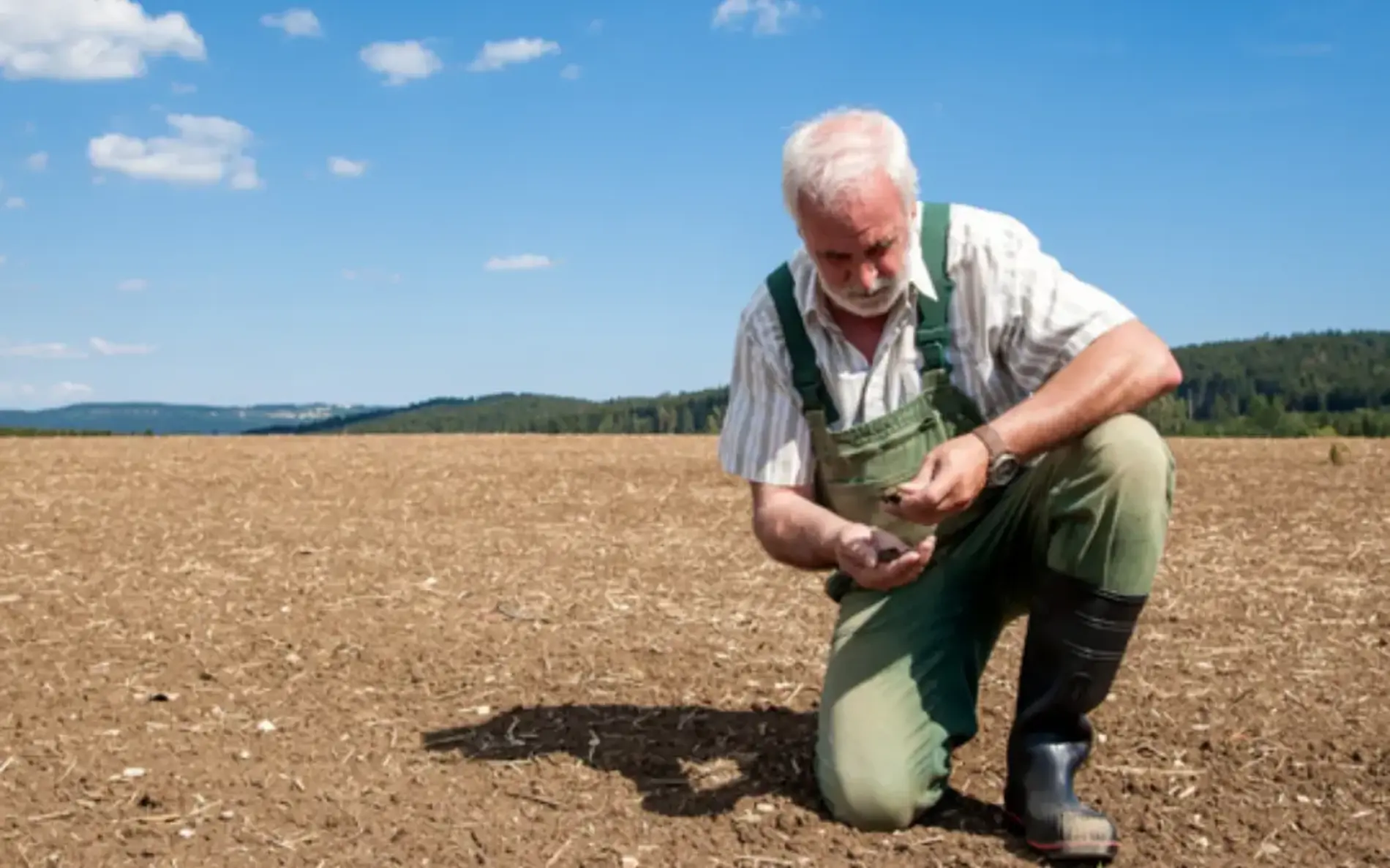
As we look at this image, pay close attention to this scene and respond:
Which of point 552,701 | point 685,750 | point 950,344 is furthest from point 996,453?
point 552,701

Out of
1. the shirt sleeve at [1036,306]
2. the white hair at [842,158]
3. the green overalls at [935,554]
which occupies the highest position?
the white hair at [842,158]

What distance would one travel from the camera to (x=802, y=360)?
3.36 metres

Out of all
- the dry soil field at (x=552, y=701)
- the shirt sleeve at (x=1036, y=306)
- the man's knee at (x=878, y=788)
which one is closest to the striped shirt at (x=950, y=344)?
the shirt sleeve at (x=1036, y=306)

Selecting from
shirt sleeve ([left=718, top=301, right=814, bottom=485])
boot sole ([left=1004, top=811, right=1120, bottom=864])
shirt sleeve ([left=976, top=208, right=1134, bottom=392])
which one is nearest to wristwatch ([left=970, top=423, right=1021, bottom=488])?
shirt sleeve ([left=976, top=208, right=1134, bottom=392])

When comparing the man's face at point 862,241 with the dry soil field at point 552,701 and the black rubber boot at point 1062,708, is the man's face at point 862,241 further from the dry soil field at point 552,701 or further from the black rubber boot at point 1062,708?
the dry soil field at point 552,701

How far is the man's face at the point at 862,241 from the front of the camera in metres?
3.01

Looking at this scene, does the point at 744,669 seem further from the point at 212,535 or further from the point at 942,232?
the point at 212,535

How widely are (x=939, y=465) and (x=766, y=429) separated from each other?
56 cm

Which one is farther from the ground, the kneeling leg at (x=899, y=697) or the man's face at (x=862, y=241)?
the man's face at (x=862, y=241)

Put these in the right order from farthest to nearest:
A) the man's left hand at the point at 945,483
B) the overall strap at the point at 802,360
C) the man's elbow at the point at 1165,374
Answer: the overall strap at the point at 802,360 < the man's elbow at the point at 1165,374 < the man's left hand at the point at 945,483

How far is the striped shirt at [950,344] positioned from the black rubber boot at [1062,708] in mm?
545

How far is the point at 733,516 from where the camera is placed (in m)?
8.72

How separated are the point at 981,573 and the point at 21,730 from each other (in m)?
2.90

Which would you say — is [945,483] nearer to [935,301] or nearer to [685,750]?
[935,301]
